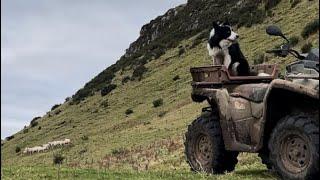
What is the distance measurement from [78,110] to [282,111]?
6444 cm

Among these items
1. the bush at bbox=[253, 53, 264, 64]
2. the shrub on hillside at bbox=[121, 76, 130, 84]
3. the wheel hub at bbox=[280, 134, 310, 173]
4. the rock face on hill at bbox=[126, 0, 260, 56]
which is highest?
the rock face on hill at bbox=[126, 0, 260, 56]

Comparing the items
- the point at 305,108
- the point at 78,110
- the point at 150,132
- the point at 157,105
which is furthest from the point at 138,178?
the point at 78,110

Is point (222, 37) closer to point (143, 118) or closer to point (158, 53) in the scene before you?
point (143, 118)

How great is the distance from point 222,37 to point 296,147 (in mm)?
3491

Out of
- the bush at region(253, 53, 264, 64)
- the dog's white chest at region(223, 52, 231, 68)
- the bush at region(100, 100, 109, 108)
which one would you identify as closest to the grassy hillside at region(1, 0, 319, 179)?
the bush at region(100, 100, 109, 108)

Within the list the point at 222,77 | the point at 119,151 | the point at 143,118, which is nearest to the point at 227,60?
the point at 222,77

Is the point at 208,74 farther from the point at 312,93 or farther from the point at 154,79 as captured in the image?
the point at 154,79

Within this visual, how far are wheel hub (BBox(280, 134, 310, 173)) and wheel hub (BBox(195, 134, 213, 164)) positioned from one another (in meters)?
2.34

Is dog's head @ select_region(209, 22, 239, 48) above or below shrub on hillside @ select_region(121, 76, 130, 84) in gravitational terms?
below

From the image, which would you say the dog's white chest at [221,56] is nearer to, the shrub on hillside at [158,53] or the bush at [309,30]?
the bush at [309,30]

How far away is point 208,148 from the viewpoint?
12336 mm

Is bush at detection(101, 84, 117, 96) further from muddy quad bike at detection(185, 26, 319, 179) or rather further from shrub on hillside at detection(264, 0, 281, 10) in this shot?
muddy quad bike at detection(185, 26, 319, 179)

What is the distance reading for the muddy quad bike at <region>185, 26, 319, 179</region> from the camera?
9680 mm

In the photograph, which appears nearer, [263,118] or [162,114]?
[263,118]
